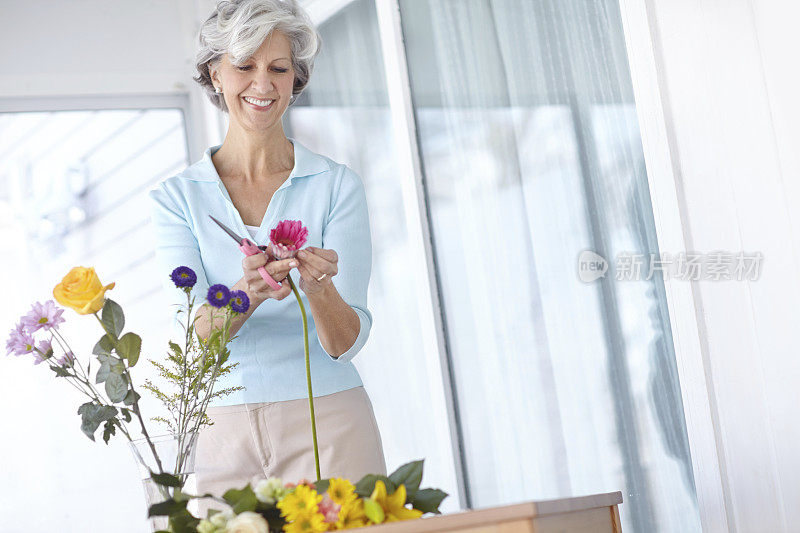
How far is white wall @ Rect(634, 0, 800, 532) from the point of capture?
5.44ft

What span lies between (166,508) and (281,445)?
23.3 inches

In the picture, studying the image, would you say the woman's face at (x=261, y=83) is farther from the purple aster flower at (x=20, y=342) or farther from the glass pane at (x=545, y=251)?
the glass pane at (x=545, y=251)

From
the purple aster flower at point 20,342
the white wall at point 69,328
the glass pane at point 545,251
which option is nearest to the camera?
the purple aster flower at point 20,342

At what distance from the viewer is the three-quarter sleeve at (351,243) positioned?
1555 millimetres

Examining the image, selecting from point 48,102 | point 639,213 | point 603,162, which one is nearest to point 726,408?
point 639,213

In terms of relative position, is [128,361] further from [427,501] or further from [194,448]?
[427,501]

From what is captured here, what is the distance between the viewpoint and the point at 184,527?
921 mm

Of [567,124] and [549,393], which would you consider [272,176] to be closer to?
[567,124]

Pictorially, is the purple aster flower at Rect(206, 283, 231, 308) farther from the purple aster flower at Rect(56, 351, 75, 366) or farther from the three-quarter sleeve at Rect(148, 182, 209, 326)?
the three-quarter sleeve at Rect(148, 182, 209, 326)

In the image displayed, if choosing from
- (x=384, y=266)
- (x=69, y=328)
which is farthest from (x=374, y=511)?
(x=69, y=328)

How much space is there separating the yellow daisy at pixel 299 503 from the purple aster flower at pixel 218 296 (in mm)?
279

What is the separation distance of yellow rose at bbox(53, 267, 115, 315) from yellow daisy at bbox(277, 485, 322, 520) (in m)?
0.34

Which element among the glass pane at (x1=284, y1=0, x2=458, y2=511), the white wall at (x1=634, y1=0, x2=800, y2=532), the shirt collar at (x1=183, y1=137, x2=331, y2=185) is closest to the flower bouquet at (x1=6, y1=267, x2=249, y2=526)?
the shirt collar at (x1=183, y1=137, x2=331, y2=185)

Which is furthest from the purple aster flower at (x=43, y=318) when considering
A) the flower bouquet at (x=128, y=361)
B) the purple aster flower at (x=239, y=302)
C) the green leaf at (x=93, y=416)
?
the purple aster flower at (x=239, y=302)
